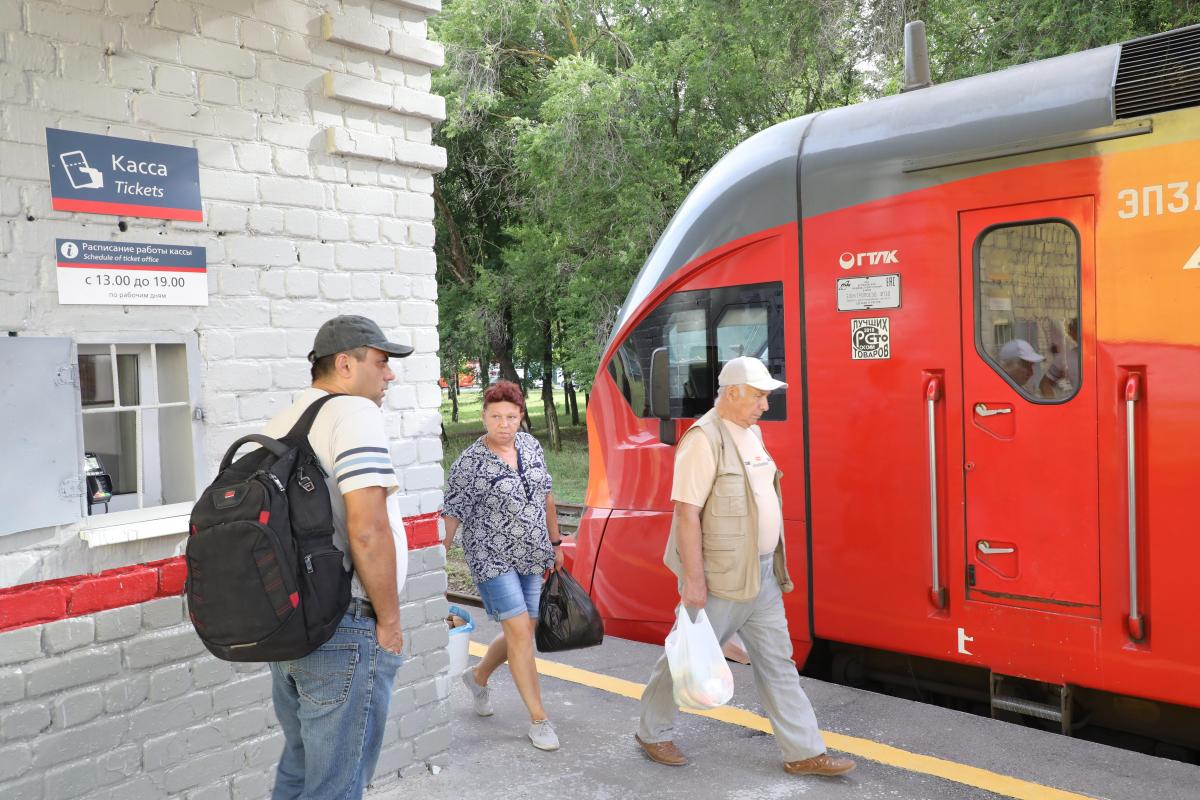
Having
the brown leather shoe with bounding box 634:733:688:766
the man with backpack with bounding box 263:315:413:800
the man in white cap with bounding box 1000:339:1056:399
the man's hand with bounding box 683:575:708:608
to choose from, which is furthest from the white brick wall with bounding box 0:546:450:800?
the man in white cap with bounding box 1000:339:1056:399

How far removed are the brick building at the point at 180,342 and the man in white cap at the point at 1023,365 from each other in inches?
98.2

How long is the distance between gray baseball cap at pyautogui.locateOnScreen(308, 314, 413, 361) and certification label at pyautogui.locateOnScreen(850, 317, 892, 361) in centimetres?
275

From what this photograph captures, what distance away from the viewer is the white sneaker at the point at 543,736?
4465mm

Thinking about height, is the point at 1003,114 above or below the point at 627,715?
above

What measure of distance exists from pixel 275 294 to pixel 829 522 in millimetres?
2909

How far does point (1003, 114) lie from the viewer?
4566mm

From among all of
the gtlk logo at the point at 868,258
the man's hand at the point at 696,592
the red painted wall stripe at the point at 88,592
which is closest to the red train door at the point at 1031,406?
the gtlk logo at the point at 868,258

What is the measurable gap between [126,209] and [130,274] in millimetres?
197

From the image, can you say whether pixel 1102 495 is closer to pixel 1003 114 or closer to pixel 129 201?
pixel 1003 114

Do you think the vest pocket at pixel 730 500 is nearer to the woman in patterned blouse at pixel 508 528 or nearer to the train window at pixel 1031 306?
the woman in patterned blouse at pixel 508 528

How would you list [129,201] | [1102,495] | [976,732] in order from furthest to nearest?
1. [976,732]
2. [1102,495]
3. [129,201]

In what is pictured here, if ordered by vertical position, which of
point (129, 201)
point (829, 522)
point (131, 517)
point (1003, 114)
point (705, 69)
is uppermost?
point (705, 69)

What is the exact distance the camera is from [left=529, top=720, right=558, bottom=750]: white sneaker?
446 centimetres

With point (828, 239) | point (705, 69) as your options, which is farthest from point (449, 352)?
point (828, 239)
